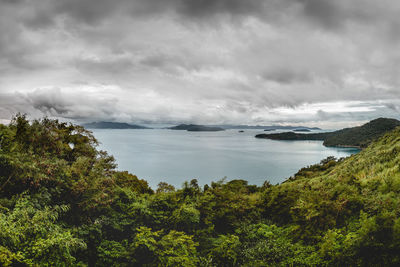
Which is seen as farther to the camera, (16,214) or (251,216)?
(251,216)

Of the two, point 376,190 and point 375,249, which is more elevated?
point 376,190

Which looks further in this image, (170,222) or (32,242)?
(170,222)

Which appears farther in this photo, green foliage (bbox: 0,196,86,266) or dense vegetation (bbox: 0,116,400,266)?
dense vegetation (bbox: 0,116,400,266)

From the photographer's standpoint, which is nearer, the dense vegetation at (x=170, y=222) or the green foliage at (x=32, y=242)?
the green foliage at (x=32, y=242)

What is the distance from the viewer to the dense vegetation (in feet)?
19.5

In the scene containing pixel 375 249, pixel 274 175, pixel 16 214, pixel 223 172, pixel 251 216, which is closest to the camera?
pixel 375 249

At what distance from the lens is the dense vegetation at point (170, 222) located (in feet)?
19.5

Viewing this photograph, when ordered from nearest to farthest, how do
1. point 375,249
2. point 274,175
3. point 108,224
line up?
point 375,249, point 108,224, point 274,175

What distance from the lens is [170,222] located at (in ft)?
35.2

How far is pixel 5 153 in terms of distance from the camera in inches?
335

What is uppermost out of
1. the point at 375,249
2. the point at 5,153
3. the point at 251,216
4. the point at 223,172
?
the point at 5,153

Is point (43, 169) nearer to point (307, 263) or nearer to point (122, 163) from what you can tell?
point (307, 263)

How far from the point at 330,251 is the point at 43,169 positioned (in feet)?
36.1

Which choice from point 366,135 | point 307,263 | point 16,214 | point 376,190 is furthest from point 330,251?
point 366,135
